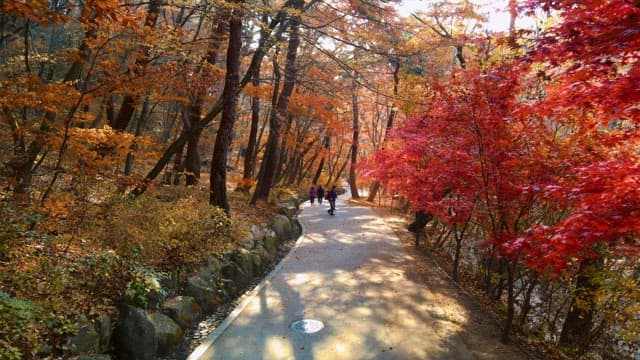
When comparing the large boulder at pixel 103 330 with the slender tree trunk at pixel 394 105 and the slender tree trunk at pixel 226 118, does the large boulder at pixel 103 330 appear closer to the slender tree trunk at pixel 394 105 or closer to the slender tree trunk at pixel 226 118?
the slender tree trunk at pixel 226 118

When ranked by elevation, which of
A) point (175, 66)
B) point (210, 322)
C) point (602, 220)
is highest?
point (175, 66)

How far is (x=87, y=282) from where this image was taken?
5.31m

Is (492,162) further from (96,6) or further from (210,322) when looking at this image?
(96,6)

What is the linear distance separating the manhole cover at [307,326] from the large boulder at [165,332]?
1913 mm

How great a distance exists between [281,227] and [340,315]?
6.76 meters

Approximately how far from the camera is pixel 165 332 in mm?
5902

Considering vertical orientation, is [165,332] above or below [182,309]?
below

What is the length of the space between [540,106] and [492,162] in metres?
1.95

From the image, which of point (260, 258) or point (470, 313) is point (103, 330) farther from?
point (470, 313)

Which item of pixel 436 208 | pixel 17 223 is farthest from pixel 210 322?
pixel 436 208

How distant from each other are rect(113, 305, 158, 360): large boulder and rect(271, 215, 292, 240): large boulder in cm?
811

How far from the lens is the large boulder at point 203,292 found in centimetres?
725

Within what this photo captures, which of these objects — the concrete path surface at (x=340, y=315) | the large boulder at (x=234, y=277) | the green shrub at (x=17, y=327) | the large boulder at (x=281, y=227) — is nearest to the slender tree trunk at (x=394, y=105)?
the concrete path surface at (x=340, y=315)

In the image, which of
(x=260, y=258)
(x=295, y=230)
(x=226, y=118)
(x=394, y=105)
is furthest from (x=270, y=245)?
(x=394, y=105)
